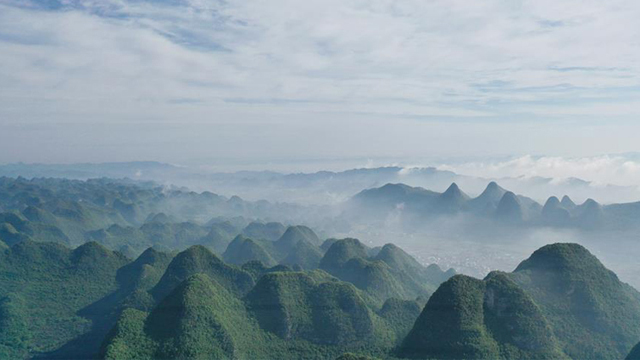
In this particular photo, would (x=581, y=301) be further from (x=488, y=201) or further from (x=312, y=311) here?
(x=488, y=201)

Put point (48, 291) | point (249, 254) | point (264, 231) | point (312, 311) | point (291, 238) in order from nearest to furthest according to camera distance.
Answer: point (312, 311), point (48, 291), point (249, 254), point (291, 238), point (264, 231)

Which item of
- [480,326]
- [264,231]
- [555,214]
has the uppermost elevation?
[555,214]

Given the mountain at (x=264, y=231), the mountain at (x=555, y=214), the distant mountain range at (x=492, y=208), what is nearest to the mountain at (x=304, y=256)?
the mountain at (x=264, y=231)

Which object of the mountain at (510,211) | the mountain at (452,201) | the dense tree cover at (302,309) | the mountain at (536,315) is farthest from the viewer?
the mountain at (452,201)

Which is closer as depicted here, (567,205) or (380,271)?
(380,271)

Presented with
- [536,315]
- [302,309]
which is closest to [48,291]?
[302,309]

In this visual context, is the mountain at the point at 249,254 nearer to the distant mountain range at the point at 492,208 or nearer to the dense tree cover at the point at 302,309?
the dense tree cover at the point at 302,309

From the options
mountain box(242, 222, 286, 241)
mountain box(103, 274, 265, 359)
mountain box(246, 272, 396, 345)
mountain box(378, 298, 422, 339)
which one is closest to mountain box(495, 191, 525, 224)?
mountain box(242, 222, 286, 241)

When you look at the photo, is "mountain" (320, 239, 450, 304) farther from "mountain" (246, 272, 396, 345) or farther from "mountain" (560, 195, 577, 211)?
"mountain" (560, 195, 577, 211)

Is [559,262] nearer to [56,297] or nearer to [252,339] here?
[252,339]

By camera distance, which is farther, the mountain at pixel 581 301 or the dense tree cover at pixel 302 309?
the mountain at pixel 581 301
